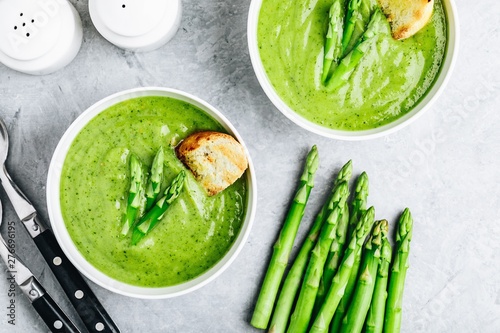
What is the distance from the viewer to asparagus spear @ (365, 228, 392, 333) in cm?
262

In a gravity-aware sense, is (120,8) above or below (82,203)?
above

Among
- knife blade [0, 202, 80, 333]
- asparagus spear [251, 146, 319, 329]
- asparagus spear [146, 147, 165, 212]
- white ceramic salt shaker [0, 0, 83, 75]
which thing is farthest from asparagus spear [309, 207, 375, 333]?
white ceramic salt shaker [0, 0, 83, 75]

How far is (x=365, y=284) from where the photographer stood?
8.50 feet

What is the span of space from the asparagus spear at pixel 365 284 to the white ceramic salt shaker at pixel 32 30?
4.91 ft

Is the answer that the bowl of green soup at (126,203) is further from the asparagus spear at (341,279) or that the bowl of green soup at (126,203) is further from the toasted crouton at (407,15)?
the toasted crouton at (407,15)

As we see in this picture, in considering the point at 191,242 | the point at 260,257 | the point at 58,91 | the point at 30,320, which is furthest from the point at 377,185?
the point at 30,320

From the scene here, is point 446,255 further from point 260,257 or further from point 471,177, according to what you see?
point 260,257

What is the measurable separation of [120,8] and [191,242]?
3.04 feet

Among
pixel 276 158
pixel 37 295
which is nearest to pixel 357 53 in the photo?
pixel 276 158

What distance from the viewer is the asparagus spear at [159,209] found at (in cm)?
233

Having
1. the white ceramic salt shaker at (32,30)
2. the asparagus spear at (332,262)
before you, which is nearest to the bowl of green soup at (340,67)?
the asparagus spear at (332,262)

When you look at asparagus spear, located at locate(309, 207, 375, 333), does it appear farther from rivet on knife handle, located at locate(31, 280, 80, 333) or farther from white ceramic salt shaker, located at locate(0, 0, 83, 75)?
white ceramic salt shaker, located at locate(0, 0, 83, 75)

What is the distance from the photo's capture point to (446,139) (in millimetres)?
2715

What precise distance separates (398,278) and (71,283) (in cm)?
137
